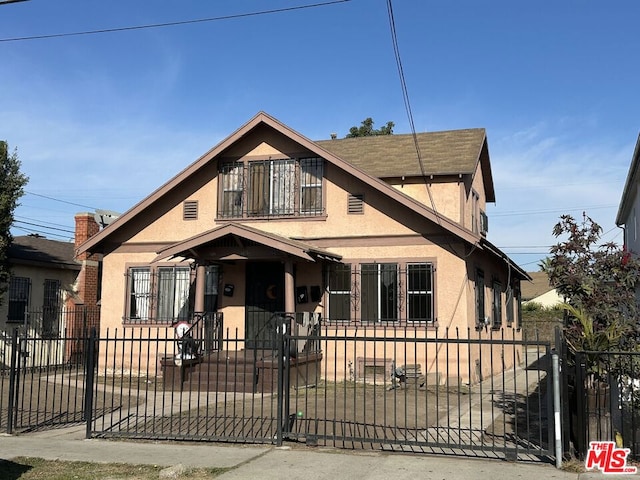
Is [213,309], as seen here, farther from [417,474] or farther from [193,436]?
[417,474]

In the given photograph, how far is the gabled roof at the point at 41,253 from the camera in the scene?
20.2m

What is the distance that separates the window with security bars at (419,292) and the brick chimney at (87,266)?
11.6 m

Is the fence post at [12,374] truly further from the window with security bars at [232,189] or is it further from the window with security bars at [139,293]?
the window with security bars at [232,189]

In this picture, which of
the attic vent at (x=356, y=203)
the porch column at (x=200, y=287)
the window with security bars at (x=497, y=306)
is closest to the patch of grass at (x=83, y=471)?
the porch column at (x=200, y=287)

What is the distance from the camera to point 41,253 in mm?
22219

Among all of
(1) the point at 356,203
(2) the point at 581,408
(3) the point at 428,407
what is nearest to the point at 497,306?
(1) the point at 356,203

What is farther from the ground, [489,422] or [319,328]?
[319,328]

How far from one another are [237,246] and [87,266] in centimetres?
915

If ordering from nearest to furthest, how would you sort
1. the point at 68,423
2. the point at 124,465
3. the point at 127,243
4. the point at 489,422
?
1. the point at 124,465
2. the point at 489,422
3. the point at 68,423
4. the point at 127,243

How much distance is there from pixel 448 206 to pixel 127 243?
8907 mm

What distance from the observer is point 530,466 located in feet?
23.8

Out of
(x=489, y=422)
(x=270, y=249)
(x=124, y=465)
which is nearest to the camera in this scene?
(x=124, y=465)

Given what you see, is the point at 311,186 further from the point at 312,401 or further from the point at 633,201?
the point at 633,201

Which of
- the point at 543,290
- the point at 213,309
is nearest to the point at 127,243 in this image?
the point at 213,309
